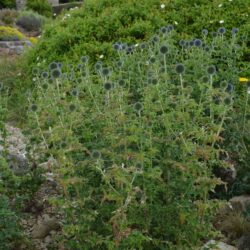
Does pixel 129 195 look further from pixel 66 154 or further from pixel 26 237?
pixel 26 237

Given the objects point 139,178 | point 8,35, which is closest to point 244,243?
point 139,178

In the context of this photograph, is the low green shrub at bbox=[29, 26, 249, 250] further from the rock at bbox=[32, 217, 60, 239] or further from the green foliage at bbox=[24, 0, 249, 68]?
the green foliage at bbox=[24, 0, 249, 68]

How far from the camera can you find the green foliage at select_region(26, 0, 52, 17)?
23.4 m

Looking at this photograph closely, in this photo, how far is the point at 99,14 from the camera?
7.77m

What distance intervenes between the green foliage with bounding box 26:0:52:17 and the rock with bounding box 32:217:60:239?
19941 mm

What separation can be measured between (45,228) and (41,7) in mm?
20164

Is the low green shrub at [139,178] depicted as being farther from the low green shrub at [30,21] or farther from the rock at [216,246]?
the low green shrub at [30,21]

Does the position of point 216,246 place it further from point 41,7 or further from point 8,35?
point 41,7

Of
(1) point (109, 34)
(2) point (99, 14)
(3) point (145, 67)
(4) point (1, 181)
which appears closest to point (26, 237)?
(4) point (1, 181)

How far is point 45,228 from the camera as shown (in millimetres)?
4156

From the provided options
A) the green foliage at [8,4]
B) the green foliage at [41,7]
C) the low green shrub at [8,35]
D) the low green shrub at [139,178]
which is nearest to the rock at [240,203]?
the low green shrub at [139,178]

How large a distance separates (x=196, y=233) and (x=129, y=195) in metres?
0.56

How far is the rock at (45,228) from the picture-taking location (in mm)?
4137

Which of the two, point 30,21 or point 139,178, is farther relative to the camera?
point 30,21
